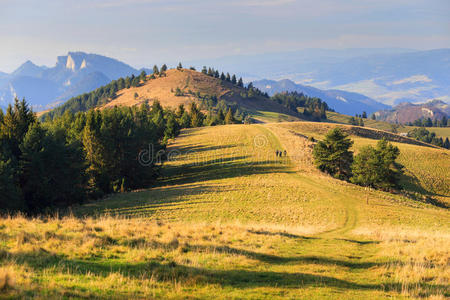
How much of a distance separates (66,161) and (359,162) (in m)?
51.1

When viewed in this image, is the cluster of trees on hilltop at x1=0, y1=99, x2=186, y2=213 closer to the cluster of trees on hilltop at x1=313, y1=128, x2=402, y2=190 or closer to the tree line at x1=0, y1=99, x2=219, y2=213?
the tree line at x1=0, y1=99, x2=219, y2=213

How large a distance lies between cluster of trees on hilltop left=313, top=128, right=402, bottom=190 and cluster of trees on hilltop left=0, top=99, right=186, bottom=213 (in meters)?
35.3

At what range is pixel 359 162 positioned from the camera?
191 feet

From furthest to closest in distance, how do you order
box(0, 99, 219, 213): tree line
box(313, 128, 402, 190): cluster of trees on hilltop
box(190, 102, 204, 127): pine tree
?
box(190, 102, 204, 127): pine tree → box(313, 128, 402, 190): cluster of trees on hilltop → box(0, 99, 219, 213): tree line

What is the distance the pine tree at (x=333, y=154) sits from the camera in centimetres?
6038

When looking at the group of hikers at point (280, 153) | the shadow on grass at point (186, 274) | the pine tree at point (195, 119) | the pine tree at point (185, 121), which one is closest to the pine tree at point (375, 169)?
the group of hikers at point (280, 153)

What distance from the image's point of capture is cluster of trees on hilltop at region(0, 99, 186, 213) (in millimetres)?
35781

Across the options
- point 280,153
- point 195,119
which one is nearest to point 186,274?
point 280,153

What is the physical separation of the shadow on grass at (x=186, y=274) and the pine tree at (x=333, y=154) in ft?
170

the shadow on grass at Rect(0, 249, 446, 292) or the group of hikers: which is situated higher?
the group of hikers

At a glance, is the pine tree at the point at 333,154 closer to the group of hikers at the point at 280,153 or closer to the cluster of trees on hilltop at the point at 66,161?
the group of hikers at the point at 280,153

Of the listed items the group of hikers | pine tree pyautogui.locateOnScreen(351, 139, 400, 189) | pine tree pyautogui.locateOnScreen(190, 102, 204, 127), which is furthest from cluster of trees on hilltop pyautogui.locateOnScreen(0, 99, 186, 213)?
pine tree pyautogui.locateOnScreen(190, 102, 204, 127)

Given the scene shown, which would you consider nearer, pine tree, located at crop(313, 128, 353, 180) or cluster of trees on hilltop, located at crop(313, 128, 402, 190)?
cluster of trees on hilltop, located at crop(313, 128, 402, 190)

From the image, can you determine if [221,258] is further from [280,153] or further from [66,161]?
[280,153]
